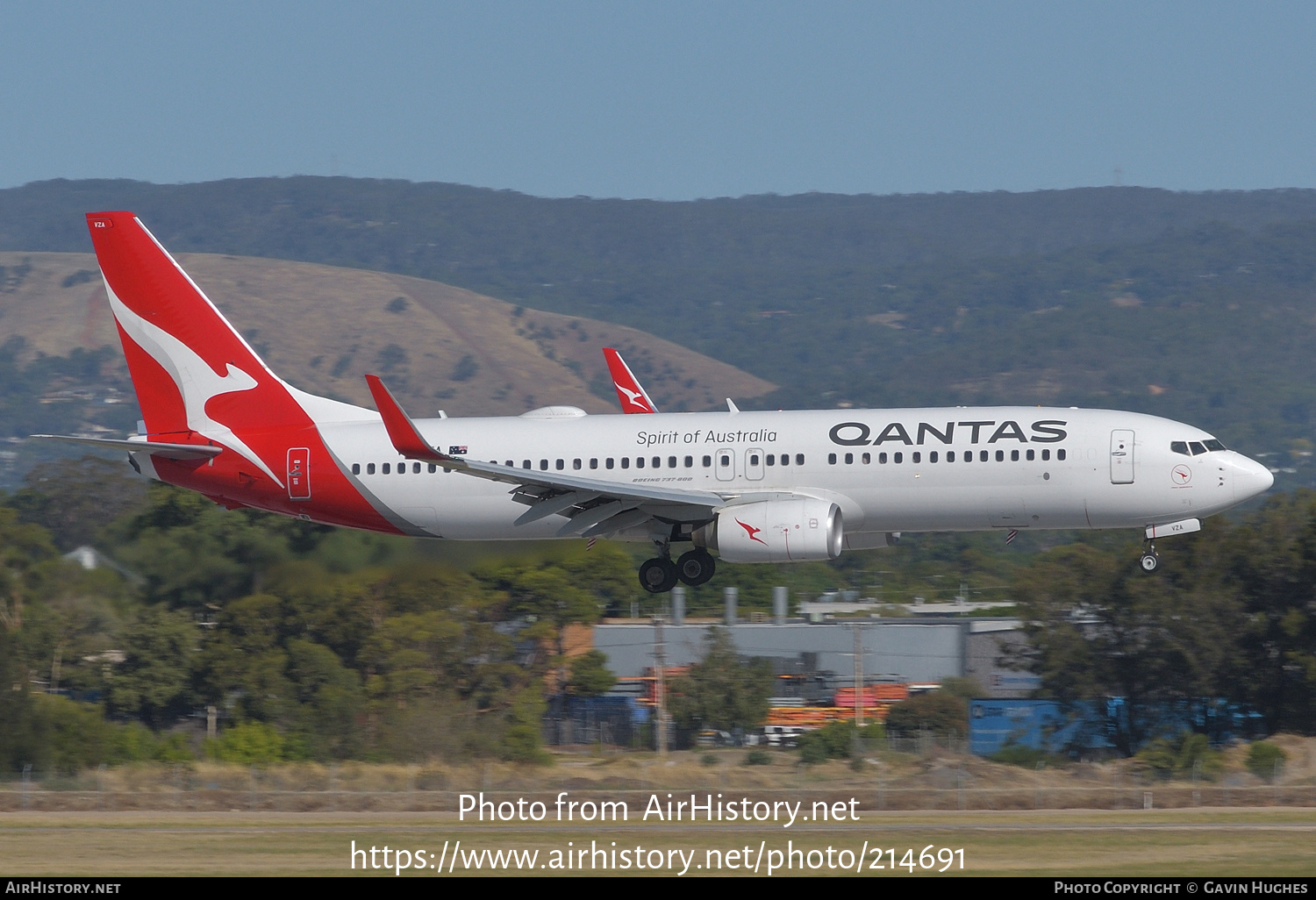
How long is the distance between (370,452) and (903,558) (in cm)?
9196

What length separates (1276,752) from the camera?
5244cm

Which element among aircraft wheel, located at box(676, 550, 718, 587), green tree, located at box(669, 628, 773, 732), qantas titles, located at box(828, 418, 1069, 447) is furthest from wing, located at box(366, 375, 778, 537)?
green tree, located at box(669, 628, 773, 732)

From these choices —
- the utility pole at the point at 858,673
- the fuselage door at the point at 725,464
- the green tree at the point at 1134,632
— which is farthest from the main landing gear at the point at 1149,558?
the utility pole at the point at 858,673

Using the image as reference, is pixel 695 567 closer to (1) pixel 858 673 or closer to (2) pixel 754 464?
(2) pixel 754 464

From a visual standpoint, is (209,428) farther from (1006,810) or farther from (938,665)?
(938,665)

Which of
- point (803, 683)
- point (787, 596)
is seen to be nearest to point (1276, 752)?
point (803, 683)

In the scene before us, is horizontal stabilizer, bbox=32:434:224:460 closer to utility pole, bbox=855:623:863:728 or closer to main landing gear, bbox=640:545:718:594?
main landing gear, bbox=640:545:718:594

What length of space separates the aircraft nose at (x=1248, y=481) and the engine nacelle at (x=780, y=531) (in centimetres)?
886

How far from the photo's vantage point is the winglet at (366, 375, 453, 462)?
116 ft

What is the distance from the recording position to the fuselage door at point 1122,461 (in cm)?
3788

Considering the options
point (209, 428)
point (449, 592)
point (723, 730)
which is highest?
point (209, 428)

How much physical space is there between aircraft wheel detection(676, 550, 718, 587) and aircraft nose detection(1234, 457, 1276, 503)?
1195 centimetres

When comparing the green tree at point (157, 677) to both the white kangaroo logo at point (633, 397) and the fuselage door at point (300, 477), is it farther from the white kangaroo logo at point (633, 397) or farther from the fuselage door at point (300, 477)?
the white kangaroo logo at point (633, 397)

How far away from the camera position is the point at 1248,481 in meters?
37.8
